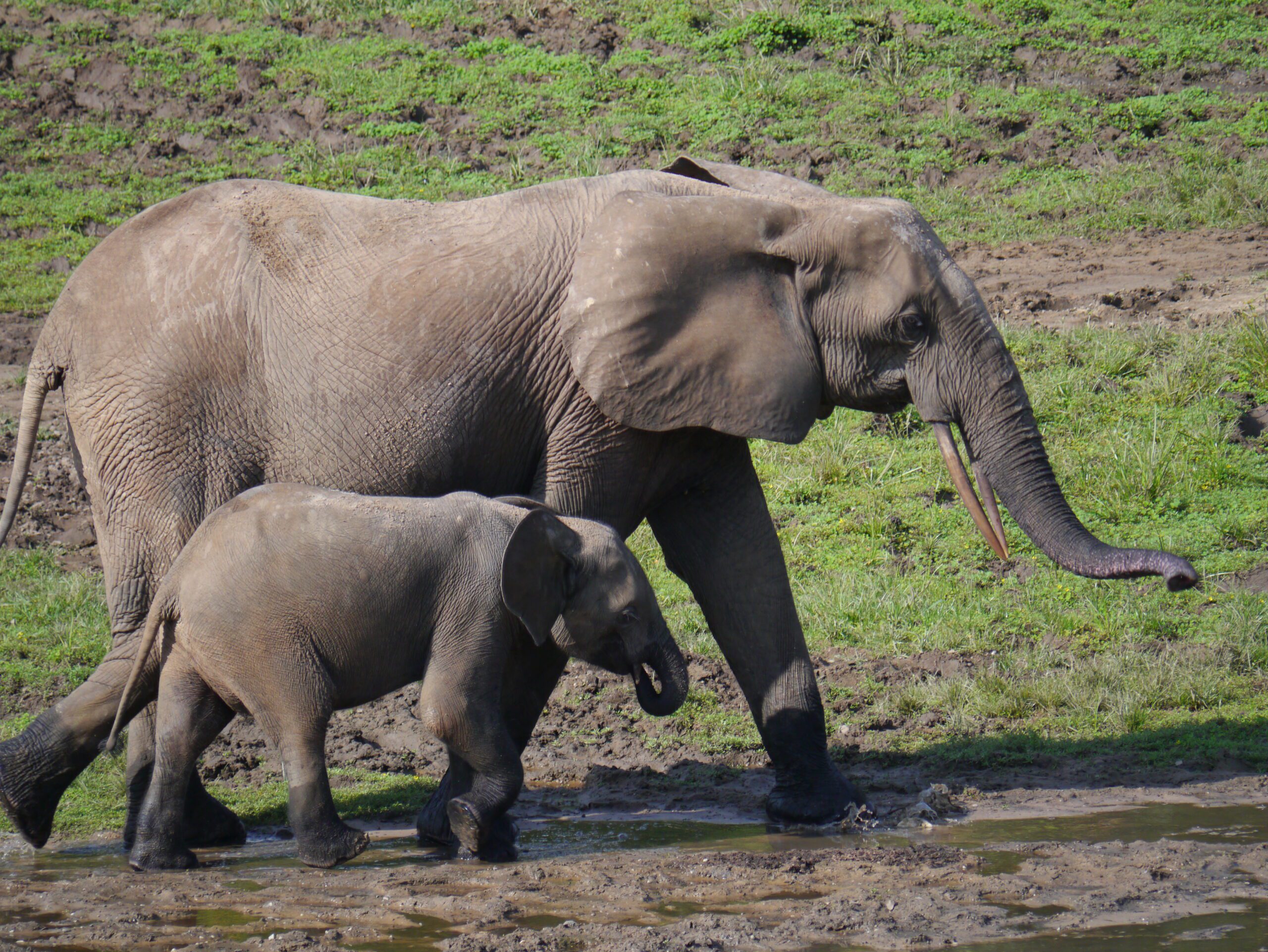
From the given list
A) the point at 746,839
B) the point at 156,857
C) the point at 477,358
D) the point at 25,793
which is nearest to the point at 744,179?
the point at 477,358

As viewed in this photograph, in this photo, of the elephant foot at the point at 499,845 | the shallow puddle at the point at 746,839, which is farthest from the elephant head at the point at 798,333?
the elephant foot at the point at 499,845

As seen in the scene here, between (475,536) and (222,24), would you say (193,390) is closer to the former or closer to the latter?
(475,536)

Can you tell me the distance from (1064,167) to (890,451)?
217 inches

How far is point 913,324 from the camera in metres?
5.30

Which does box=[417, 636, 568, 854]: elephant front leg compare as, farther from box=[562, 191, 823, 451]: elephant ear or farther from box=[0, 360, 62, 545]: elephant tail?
box=[0, 360, 62, 545]: elephant tail

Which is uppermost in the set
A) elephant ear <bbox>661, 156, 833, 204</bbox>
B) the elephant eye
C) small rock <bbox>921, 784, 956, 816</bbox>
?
elephant ear <bbox>661, 156, 833, 204</bbox>

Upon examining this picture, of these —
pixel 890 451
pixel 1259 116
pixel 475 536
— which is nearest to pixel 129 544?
pixel 475 536

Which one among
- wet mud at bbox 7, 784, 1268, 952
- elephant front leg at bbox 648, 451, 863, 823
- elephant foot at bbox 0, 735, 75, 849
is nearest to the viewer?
wet mud at bbox 7, 784, 1268, 952

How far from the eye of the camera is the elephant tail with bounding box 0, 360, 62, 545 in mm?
5398

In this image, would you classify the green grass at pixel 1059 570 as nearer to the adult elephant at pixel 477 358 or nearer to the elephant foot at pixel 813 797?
the elephant foot at pixel 813 797

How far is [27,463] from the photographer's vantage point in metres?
5.74

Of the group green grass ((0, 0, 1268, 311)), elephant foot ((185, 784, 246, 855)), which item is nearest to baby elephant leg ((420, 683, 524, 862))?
elephant foot ((185, 784, 246, 855))

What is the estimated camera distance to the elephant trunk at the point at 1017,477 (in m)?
5.32

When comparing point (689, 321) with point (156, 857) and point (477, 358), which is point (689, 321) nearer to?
point (477, 358)
